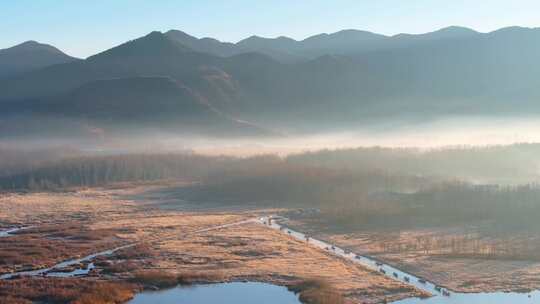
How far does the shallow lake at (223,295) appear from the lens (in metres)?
38.8

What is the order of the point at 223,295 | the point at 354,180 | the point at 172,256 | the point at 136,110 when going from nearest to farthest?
the point at 223,295 → the point at 172,256 → the point at 354,180 → the point at 136,110

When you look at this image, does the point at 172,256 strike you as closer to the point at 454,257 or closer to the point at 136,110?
the point at 454,257

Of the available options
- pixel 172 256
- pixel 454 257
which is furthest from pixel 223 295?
pixel 454 257

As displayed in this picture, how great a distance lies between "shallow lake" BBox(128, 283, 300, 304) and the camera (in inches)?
1526

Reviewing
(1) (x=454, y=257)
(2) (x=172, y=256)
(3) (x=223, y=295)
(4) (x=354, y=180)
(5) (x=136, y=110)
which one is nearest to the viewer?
(3) (x=223, y=295)

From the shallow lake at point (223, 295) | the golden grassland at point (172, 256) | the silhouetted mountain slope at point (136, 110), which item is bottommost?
the shallow lake at point (223, 295)

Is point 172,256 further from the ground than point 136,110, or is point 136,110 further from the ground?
point 136,110

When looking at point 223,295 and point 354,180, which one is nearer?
point 223,295

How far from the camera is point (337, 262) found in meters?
48.8

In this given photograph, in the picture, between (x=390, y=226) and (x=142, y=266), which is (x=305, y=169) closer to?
(x=390, y=226)

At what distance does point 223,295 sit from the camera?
40.0 meters

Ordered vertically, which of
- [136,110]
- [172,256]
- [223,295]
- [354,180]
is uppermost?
[136,110]

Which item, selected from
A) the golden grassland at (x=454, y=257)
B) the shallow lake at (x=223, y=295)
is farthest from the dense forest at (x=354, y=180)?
the shallow lake at (x=223, y=295)

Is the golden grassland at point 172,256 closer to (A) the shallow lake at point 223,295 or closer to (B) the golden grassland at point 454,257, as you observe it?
(A) the shallow lake at point 223,295
